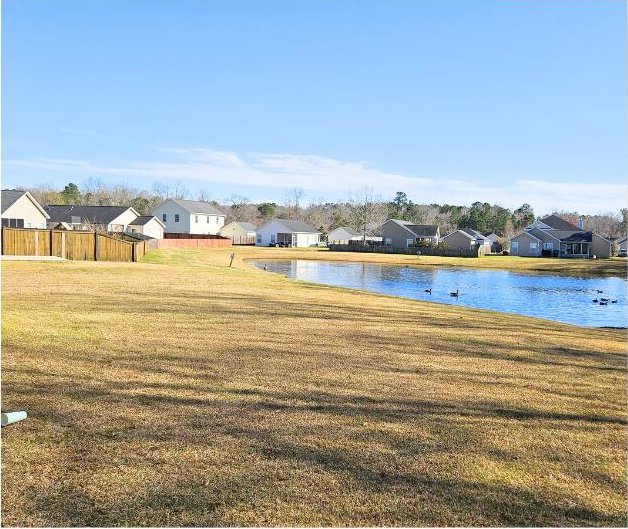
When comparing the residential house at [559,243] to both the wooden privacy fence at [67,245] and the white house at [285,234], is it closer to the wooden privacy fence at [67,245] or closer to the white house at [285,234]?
the white house at [285,234]

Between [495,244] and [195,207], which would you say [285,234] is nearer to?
[195,207]

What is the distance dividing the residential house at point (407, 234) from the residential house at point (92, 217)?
41.5 meters

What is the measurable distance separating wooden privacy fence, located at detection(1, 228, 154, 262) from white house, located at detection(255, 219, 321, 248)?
6272 cm

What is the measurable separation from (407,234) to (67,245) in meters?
67.3

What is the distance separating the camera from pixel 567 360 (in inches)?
397

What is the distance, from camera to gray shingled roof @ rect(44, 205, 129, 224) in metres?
64.9

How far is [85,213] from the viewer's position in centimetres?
6581

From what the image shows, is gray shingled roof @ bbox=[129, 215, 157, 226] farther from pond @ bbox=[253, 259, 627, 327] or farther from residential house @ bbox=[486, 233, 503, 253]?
residential house @ bbox=[486, 233, 503, 253]

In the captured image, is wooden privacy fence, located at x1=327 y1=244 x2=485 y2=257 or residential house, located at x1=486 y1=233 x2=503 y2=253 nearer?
wooden privacy fence, located at x1=327 y1=244 x2=485 y2=257

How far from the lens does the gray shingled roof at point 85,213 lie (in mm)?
64900

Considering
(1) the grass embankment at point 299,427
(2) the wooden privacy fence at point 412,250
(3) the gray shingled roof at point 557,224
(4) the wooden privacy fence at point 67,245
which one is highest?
(3) the gray shingled roof at point 557,224

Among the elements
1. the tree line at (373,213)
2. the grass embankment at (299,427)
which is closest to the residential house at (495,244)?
the tree line at (373,213)

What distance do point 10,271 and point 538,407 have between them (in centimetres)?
2015

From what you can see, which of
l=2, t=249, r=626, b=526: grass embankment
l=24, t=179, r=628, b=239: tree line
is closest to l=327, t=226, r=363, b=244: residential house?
l=24, t=179, r=628, b=239: tree line
